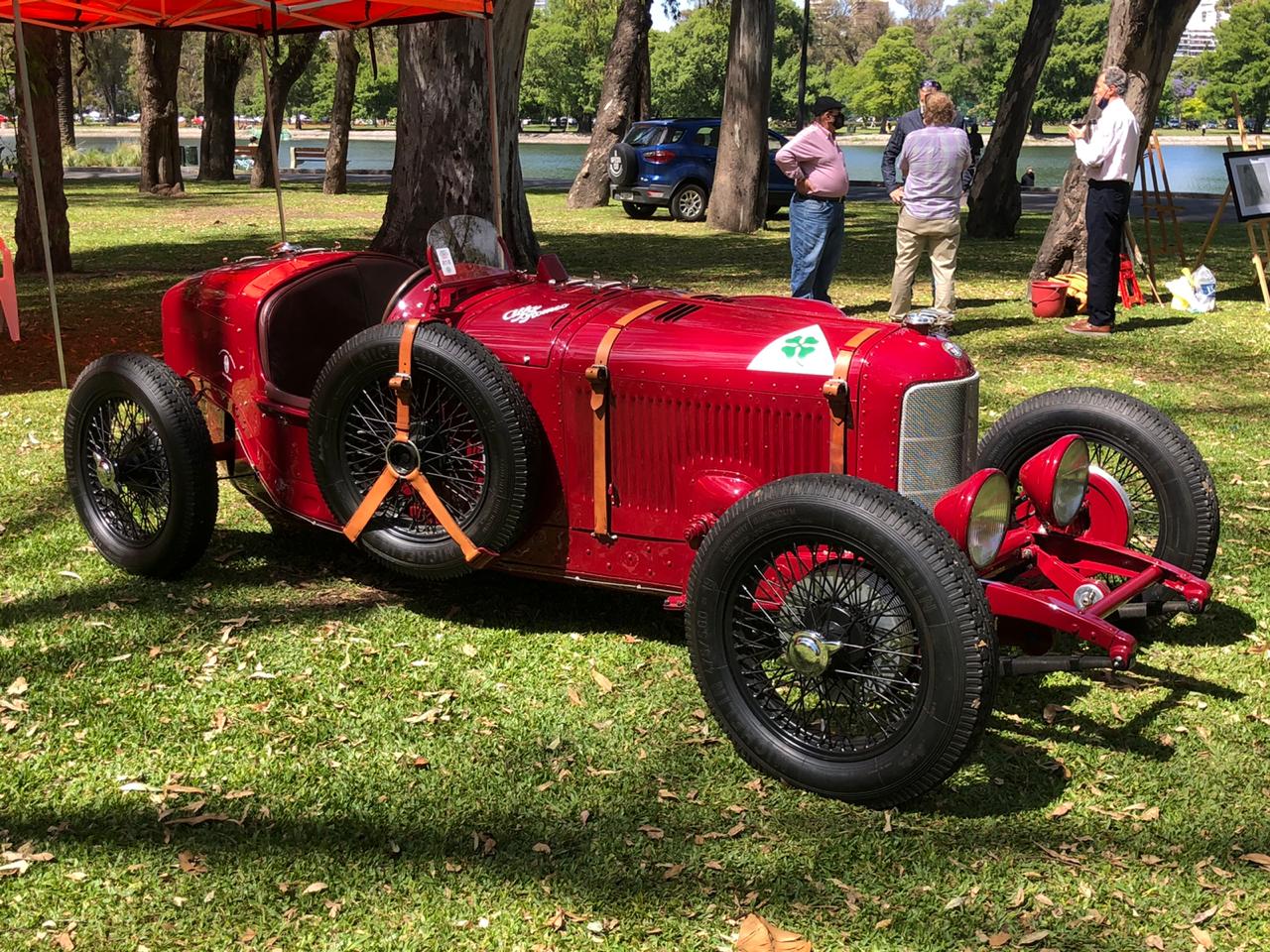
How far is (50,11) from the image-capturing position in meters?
8.80

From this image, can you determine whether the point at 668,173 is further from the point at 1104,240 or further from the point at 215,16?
the point at 215,16

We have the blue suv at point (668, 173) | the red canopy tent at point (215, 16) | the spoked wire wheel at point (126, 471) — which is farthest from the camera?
the blue suv at point (668, 173)

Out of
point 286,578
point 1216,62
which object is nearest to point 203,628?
point 286,578

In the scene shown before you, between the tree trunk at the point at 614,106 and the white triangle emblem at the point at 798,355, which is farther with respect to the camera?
the tree trunk at the point at 614,106

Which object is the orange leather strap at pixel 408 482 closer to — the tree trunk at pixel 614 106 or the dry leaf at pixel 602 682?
the dry leaf at pixel 602 682

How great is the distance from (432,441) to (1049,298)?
8.14m

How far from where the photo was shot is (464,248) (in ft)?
17.0

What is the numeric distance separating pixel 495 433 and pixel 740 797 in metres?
1.45

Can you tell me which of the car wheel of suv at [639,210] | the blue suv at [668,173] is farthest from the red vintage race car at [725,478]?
the car wheel of suv at [639,210]

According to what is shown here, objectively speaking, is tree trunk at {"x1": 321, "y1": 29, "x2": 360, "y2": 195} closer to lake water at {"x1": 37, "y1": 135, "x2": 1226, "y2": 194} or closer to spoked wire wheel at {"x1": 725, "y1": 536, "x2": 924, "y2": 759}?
lake water at {"x1": 37, "y1": 135, "x2": 1226, "y2": 194}

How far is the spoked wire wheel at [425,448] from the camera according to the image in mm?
4562

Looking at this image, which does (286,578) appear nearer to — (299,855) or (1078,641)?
(299,855)

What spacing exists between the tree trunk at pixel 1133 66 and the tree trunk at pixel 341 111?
1444 centimetres

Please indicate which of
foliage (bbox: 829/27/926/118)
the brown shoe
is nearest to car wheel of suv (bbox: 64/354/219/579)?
the brown shoe
